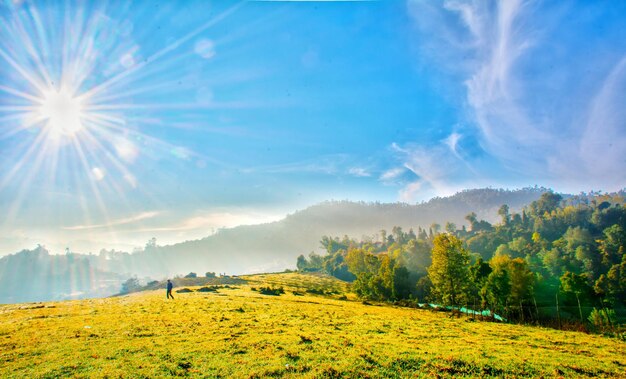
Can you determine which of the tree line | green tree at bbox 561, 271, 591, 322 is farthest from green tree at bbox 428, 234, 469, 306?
green tree at bbox 561, 271, 591, 322

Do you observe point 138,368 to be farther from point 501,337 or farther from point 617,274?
point 617,274

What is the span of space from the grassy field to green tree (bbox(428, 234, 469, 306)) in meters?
35.3

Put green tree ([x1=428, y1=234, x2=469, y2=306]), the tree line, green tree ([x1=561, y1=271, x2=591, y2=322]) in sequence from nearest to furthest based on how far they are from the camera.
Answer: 1. green tree ([x1=428, y1=234, x2=469, y2=306])
2. the tree line
3. green tree ([x1=561, y1=271, x2=591, y2=322])

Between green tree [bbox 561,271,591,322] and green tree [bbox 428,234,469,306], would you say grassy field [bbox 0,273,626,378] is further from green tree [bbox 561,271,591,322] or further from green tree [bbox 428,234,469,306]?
green tree [bbox 561,271,591,322]

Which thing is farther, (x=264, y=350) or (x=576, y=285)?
(x=576, y=285)

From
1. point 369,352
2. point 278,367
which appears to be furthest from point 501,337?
point 278,367

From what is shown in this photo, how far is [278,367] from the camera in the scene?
62.7ft

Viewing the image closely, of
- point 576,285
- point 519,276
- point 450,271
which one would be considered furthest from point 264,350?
point 576,285

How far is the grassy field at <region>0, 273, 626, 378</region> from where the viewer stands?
736 inches

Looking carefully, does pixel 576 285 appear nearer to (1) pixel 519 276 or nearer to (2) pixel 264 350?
(1) pixel 519 276

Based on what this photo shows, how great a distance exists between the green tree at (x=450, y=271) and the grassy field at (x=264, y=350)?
35278 mm

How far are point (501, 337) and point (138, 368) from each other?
3657 centimetres

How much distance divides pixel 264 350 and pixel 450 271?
2428 inches

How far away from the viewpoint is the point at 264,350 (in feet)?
74.0
